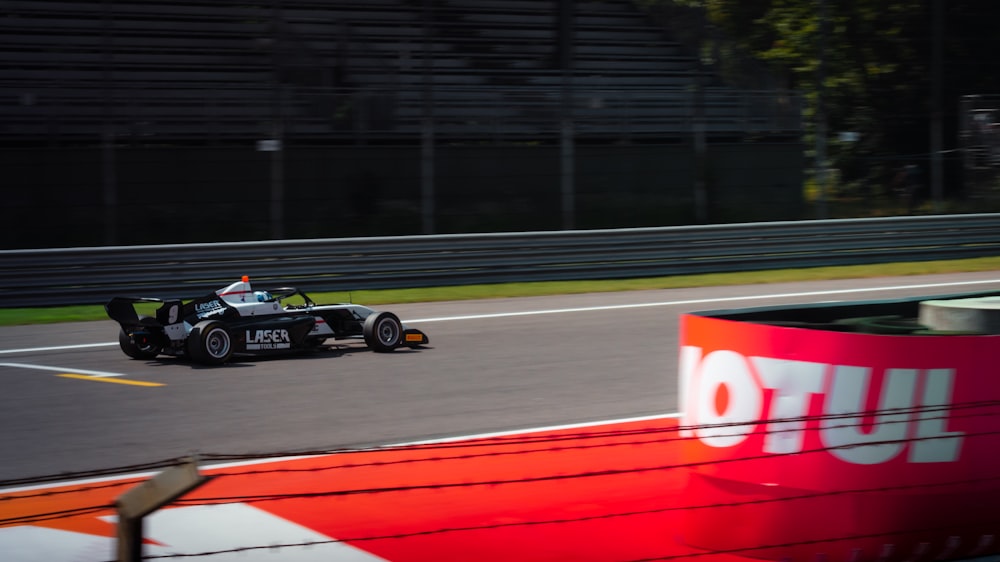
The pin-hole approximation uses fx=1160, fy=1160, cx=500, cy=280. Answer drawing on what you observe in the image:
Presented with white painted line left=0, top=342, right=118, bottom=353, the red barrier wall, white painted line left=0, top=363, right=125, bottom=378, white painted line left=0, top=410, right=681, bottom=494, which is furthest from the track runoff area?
white painted line left=0, top=342, right=118, bottom=353

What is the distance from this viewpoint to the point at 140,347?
1040cm

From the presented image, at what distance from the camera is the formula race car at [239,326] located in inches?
400

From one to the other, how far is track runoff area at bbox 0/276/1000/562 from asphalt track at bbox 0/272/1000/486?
1.43 meters

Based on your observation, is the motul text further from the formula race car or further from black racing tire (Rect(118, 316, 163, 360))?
black racing tire (Rect(118, 316, 163, 360))

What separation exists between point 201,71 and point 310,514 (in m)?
17.4

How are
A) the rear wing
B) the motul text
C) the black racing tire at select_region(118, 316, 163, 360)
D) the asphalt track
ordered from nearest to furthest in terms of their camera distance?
the motul text → the asphalt track → the rear wing → the black racing tire at select_region(118, 316, 163, 360)

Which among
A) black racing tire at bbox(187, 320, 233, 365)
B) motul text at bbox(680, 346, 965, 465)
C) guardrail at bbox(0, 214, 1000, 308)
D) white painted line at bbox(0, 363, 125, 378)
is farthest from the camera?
guardrail at bbox(0, 214, 1000, 308)

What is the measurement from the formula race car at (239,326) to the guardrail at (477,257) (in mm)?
3948

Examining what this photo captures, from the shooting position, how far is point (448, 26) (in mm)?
24625

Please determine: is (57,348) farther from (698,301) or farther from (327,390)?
(698,301)

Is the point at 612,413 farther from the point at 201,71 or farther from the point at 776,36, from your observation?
the point at 776,36

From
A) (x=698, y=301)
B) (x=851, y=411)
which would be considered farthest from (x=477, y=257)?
(x=851, y=411)

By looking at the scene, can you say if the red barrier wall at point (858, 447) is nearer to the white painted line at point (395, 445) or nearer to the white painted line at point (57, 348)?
the white painted line at point (395, 445)

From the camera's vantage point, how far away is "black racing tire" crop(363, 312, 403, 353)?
10781 mm
